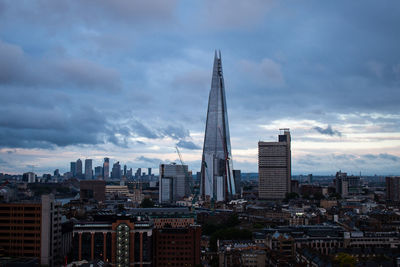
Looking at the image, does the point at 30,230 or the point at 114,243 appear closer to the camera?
the point at 114,243

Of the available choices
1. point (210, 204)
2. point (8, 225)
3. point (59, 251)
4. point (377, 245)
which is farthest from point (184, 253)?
point (210, 204)

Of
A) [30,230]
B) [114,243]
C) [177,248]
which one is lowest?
[177,248]

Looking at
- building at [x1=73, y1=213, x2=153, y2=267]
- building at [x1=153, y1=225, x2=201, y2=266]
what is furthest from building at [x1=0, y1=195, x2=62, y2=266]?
building at [x1=153, y1=225, x2=201, y2=266]

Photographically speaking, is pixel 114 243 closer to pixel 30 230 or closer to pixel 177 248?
pixel 177 248

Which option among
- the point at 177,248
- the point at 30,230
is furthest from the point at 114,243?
the point at 30,230

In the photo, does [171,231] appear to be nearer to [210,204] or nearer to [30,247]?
[30,247]

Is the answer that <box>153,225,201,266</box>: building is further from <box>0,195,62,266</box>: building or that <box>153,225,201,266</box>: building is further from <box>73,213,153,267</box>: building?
<box>0,195,62,266</box>: building
